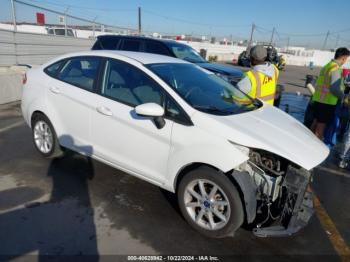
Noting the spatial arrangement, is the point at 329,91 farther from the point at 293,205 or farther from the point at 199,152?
the point at 199,152

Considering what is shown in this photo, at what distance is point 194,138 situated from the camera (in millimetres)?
2984

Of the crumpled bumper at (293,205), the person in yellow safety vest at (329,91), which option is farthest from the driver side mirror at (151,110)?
the person in yellow safety vest at (329,91)

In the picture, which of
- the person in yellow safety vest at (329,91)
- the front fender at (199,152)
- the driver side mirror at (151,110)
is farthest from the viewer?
the person in yellow safety vest at (329,91)

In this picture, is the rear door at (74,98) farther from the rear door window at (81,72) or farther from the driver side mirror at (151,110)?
the driver side mirror at (151,110)

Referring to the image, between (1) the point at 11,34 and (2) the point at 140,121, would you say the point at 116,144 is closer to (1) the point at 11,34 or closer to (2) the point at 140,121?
(2) the point at 140,121

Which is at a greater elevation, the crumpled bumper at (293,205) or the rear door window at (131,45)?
the rear door window at (131,45)

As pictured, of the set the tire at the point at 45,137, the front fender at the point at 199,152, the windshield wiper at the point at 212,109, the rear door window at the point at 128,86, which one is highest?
the rear door window at the point at 128,86

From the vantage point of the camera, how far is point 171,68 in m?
3.78

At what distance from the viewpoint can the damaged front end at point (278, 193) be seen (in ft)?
9.46

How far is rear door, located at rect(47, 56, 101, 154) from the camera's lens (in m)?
3.84

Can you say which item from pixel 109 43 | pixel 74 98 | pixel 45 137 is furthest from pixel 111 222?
pixel 109 43

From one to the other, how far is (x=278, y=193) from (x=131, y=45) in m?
7.53

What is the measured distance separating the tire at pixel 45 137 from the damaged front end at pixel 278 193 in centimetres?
281

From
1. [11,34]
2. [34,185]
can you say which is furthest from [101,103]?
[11,34]
